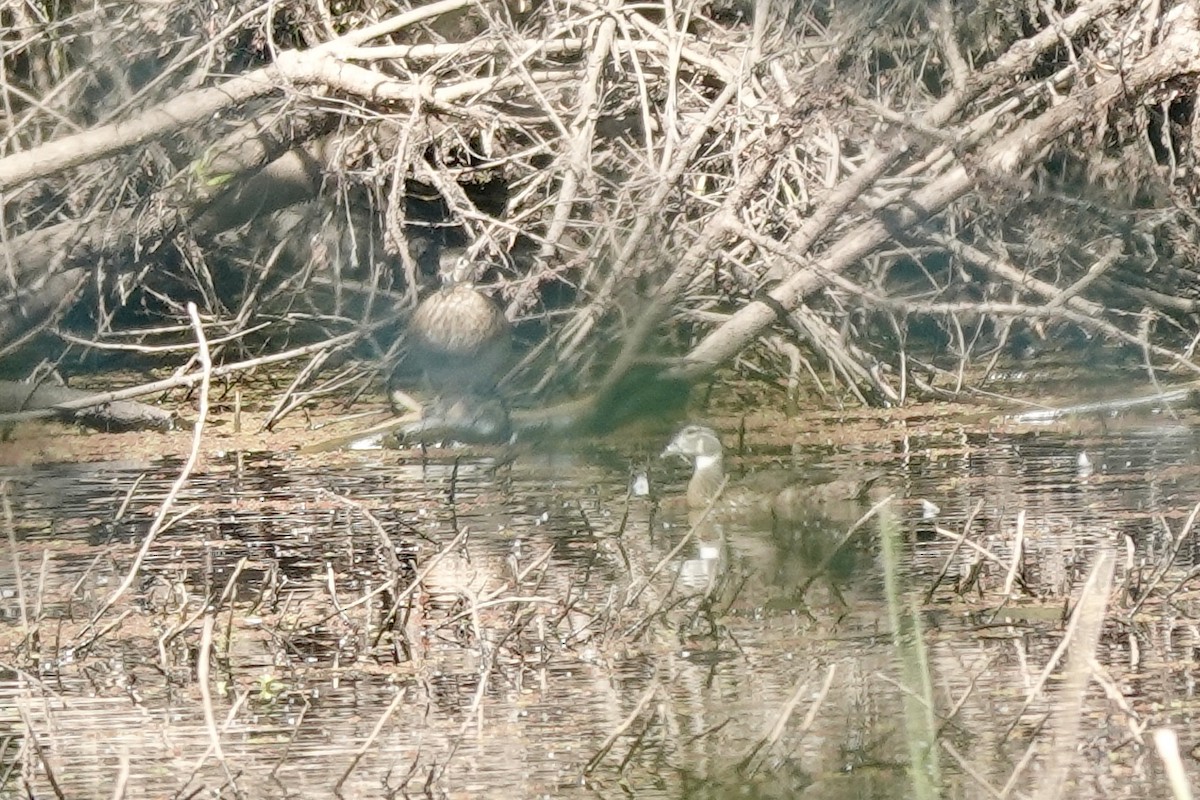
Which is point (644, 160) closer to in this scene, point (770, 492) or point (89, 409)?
point (89, 409)

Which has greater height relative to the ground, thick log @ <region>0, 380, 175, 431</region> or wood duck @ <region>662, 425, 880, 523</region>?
thick log @ <region>0, 380, 175, 431</region>

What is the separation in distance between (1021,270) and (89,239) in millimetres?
2989

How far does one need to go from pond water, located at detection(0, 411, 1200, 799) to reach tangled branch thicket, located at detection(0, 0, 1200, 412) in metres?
0.94

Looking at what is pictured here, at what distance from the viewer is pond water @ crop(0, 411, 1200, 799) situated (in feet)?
8.38

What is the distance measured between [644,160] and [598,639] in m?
2.70

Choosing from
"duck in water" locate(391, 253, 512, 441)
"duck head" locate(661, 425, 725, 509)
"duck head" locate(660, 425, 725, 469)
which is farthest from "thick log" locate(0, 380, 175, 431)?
"duck head" locate(660, 425, 725, 469)

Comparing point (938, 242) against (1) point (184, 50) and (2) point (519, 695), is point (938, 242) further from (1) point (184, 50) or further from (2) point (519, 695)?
(2) point (519, 695)

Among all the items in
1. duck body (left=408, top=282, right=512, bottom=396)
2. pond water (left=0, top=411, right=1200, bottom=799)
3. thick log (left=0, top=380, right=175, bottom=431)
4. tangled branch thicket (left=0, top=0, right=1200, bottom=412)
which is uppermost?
tangled branch thicket (left=0, top=0, right=1200, bottom=412)

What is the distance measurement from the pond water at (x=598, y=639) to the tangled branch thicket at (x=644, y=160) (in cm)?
94

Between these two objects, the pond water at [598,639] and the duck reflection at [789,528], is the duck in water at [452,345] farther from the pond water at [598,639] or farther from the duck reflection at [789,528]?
the duck reflection at [789,528]

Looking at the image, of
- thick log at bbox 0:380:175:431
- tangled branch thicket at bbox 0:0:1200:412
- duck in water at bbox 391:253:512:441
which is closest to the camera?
duck in water at bbox 391:253:512:441

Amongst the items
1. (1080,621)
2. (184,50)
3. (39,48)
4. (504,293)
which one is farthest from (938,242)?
(1080,621)

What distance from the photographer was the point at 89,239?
22.1ft

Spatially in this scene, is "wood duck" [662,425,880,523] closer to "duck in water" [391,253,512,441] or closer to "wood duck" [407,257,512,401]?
"duck in water" [391,253,512,441]
